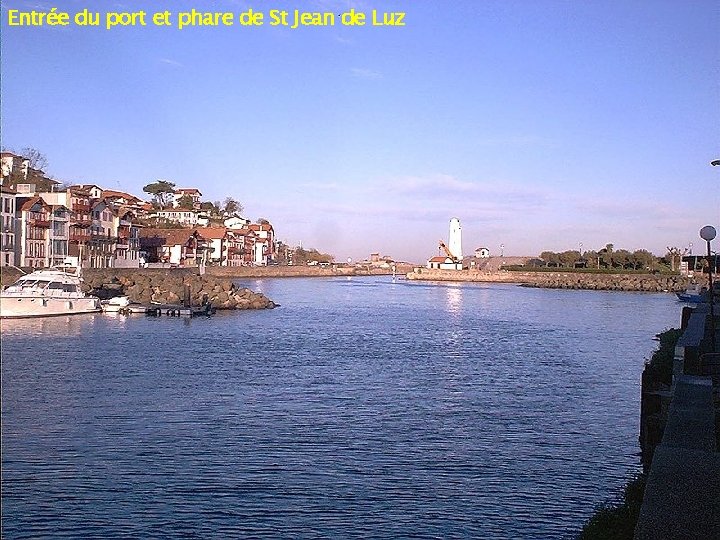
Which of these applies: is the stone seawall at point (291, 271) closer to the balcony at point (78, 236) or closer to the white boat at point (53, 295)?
the balcony at point (78, 236)

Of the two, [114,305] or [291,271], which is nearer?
[114,305]

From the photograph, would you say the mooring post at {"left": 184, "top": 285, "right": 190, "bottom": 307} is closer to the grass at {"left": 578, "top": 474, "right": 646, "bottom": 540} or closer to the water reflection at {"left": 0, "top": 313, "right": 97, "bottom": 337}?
the water reflection at {"left": 0, "top": 313, "right": 97, "bottom": 337}

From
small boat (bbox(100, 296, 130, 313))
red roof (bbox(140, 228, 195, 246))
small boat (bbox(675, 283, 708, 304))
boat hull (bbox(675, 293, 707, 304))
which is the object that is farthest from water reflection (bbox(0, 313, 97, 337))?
red roof (bbox(140, 228, 195, 246))

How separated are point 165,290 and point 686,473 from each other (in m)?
48.9

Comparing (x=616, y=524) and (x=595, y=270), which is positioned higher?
(x=595, y=270)

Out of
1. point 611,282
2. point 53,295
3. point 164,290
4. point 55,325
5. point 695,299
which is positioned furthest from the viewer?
point 611,282

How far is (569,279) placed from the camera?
113m

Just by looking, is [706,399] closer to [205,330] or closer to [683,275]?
[205,330]

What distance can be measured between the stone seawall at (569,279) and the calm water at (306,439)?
7480 centimetres

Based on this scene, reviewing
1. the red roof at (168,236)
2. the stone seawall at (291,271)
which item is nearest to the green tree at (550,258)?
the stone seawall at (291,271)

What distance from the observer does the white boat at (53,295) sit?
3353cm

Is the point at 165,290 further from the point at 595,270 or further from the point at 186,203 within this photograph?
the point at 595,270

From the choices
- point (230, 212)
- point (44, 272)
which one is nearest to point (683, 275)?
point (230, 212)

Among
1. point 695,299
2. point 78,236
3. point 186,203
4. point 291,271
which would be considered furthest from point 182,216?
point 695,299
